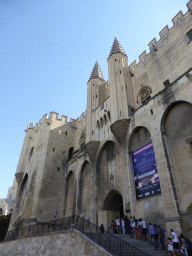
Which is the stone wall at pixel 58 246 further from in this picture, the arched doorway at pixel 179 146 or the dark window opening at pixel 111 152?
the dark window opening at pixel 111 152

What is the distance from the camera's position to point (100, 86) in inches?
988

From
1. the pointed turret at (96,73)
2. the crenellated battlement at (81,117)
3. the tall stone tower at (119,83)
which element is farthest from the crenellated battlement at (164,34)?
the crenellated battlement at (81,117)

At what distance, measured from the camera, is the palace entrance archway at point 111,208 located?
56.3 feet

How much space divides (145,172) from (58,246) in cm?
743

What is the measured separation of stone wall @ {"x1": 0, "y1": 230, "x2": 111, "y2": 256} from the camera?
32.5 feet

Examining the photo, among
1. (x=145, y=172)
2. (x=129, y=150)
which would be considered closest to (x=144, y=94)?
(x=129, y=150)

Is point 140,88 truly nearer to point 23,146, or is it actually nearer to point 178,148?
point 178,148

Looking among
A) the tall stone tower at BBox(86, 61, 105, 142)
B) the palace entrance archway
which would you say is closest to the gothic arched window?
the tall stone tower at BBox(86, 61, 105, 142)

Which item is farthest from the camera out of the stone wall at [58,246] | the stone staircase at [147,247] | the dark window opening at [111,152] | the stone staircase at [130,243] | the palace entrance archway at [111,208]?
the dark window opening at [111,152]

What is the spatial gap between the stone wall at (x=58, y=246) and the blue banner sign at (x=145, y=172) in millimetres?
5342

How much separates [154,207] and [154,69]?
11.7 m

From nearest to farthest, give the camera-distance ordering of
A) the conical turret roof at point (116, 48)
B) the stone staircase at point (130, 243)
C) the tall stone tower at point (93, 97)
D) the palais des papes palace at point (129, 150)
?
1. the stone staircase at point (130, 243)
2. the palais des papes palace at point (129, 150)
3. the tall stone tower at point (93, 97)
4. the conical turret roof at point (116, 48)

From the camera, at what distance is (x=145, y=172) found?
14.1 meters

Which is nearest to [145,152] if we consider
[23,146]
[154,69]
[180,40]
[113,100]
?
[113,100]
